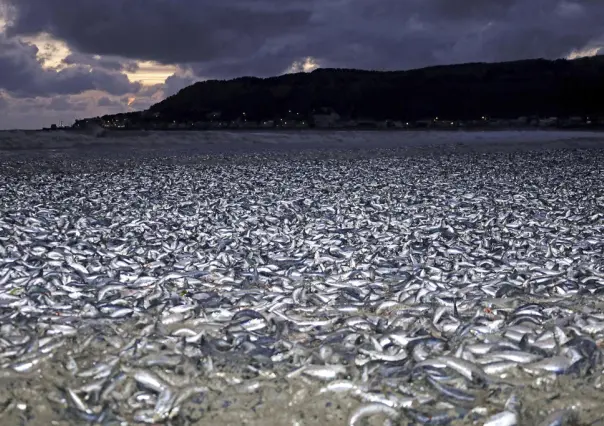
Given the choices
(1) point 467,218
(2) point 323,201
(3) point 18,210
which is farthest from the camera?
(2) point 323,201

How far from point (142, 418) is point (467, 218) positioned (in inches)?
382

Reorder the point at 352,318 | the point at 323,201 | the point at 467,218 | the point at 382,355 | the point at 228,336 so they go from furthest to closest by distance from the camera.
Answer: the point at 323,201
the point at 467,218
the point at 352,318
the point at 228,336
the point at 382,355

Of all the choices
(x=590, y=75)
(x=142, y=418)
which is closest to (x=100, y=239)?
(x=142, y=418)

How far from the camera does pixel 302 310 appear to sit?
6840mm

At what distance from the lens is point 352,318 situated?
6.36m

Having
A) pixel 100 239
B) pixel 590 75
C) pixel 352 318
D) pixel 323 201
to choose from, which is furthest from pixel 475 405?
pixel 590 75

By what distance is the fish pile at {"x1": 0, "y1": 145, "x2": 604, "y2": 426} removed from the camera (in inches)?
187

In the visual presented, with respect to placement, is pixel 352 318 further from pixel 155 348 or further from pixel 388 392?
pixel 155 348

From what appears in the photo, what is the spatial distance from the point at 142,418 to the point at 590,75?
134192 millimetres

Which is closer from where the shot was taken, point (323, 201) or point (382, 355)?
point (382, 355)

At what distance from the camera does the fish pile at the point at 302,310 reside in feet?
15.6

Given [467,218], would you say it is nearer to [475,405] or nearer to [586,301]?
[586,301]

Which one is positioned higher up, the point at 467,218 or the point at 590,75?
the point at 590,75

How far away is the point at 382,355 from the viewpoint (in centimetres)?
536
